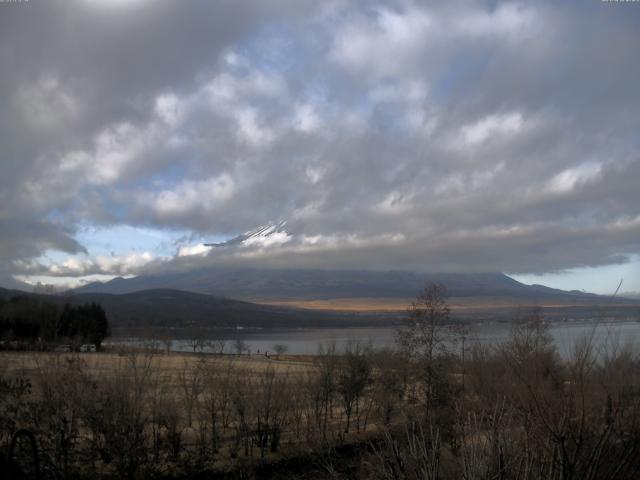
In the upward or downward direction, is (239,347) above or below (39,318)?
below

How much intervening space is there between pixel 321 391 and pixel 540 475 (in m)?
19.2

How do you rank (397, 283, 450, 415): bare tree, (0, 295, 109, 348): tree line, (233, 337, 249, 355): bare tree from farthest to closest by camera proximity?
(233, 337, 249, 355): bare tree, (0, 295, 109, 348): tree line, (397, 283, 450, 415): bare tree

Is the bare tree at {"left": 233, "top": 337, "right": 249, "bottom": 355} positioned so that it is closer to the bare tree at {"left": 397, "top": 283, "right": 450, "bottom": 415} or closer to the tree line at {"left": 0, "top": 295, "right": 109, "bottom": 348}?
the tree line at {"left": 0, "top": 295, "right": 109, "bottom": 348}

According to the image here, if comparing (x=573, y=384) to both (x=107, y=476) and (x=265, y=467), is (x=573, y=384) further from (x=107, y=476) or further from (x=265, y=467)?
(x=265, y=467)

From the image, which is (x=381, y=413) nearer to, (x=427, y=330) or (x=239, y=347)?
(x=427, y=330)

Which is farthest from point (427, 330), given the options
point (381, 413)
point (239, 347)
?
point (239, 347)

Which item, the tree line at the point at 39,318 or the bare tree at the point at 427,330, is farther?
the tree line at the point at 39,318

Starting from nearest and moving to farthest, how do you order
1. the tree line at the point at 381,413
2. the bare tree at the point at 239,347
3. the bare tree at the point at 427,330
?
the tree line at the point at 381,413
the bare tree at the point at 427,330
the bare tree at the point at 239,347

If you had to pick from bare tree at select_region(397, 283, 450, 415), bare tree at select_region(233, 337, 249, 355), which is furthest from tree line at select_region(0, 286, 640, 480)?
bare tree at select_region(233, 337, 249, 355)

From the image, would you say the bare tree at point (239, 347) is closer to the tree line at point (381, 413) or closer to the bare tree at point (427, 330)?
the bare tree at point (427, 330)

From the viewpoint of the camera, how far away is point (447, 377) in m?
25.1

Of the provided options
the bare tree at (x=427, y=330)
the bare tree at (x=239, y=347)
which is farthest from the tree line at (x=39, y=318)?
the bare tree at (x=427, y=330)

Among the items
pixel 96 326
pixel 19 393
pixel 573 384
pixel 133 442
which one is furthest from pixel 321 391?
pixel 96 326

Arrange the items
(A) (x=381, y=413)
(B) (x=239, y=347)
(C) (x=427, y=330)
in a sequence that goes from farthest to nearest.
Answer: (B) (x=239, y=347) → (C) (x=427, y=330) → (A) (x=381, y=413)
